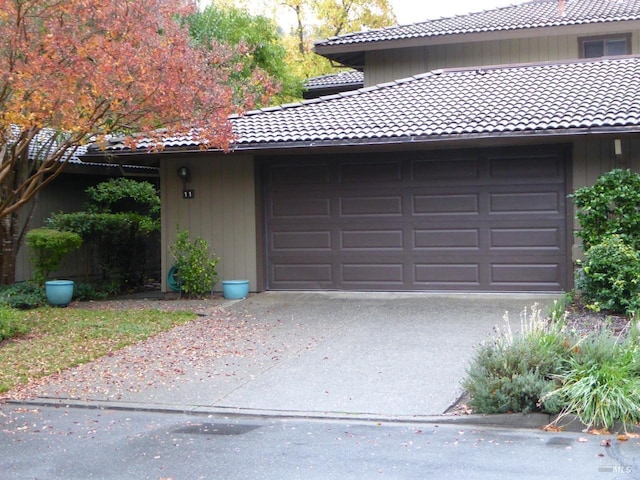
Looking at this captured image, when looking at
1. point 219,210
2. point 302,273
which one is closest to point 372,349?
point 302,273

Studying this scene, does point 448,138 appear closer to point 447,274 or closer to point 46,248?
point 447,274

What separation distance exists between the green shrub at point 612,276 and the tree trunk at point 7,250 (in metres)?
11.1

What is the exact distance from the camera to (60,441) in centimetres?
739

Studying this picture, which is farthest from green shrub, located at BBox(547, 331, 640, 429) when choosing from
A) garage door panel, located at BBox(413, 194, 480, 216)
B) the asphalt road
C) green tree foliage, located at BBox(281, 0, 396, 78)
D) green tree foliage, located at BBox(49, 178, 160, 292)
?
green tree foliage, located at BBox(281, 0, 396, 78)

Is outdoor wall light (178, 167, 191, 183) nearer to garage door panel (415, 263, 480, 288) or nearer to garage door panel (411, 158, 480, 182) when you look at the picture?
garage door panel (411, 158, 480, 182)

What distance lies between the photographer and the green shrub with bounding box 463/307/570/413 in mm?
7578

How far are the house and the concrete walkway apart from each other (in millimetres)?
1139

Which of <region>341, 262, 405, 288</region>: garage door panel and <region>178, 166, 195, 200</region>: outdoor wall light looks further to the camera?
<region>178, 166, 195, 200</region>: outdoor wall light

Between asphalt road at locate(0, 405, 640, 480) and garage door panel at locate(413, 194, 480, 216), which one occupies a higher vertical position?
garage door panel at locate(413, 194, 480, 216)

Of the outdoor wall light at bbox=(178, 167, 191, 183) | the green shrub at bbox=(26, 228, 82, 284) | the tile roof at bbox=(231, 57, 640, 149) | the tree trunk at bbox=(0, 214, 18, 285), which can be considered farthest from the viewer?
the tree trunk at bbox=(0, 214, 18, 285)

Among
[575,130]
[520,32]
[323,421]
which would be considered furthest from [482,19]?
[323,421]

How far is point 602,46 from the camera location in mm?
18891

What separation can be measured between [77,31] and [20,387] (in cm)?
478

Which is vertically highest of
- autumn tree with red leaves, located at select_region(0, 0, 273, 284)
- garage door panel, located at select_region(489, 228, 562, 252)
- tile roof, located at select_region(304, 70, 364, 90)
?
tile roof, located at select_region(304, 70, 364, 90)
